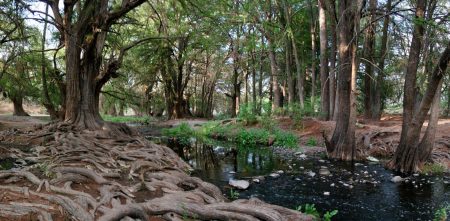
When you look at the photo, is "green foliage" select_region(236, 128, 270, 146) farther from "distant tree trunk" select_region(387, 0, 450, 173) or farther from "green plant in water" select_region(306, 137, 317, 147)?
"distant tree trunk" select_region(387, 0, 450, 173)

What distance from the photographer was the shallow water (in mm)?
7035

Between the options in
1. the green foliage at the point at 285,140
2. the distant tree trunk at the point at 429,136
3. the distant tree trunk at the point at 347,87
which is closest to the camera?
the distant tree trunk at the point at 429,136

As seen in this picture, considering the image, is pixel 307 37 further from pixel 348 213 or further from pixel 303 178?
pixel 348 213

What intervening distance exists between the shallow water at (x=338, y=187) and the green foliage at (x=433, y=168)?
42cm

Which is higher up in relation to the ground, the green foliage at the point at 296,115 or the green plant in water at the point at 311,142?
the green foliage at the point at 296,115

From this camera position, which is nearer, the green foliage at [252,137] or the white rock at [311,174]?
the white rock at [311,174]

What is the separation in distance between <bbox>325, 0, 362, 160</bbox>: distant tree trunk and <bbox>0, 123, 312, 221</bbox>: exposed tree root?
5.43 metres

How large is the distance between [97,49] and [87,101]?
1965 mm

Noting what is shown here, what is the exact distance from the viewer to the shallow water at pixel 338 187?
7.04 m

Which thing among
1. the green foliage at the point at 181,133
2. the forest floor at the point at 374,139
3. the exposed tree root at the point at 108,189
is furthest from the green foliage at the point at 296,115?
the exposed tree root at the point at 108,189

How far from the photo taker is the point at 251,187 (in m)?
8.67

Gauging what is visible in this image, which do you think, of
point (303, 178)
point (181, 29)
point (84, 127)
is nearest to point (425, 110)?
point (303, 178)

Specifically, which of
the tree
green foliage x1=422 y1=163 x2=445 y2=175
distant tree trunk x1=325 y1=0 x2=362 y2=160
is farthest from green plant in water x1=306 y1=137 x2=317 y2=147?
the tree

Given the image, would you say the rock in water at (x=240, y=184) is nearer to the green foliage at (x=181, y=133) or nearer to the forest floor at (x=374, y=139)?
the forest floor at (x=374, y=139)
